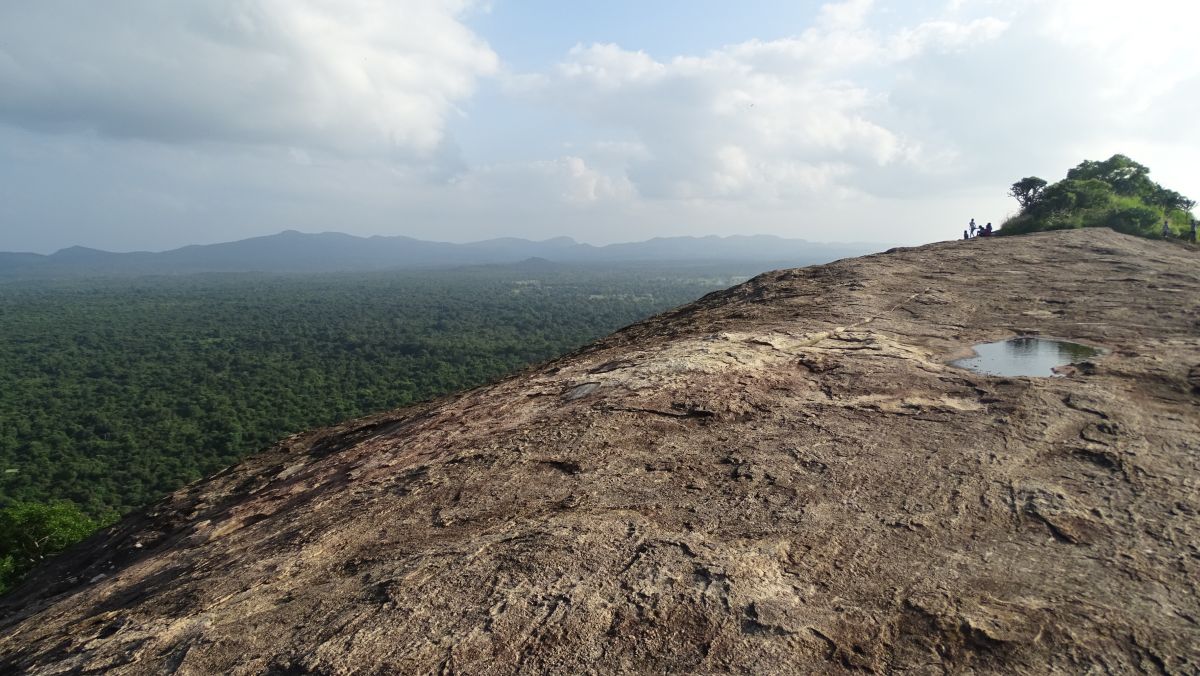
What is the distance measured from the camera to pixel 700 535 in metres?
4.57

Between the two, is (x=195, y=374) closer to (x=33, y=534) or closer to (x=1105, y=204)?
(x=33, y=534)

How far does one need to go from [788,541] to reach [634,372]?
3772mm

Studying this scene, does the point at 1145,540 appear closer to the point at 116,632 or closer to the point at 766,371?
the point at 766,371

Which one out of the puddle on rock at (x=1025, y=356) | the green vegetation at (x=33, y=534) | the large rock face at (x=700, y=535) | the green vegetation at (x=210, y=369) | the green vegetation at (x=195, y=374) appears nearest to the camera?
the large rock face at (x=700, y=535)

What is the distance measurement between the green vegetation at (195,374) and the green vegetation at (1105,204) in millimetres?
34825

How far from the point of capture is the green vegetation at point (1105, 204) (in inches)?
872

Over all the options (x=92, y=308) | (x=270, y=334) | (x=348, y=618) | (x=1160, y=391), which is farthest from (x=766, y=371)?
(x=92, y=308)

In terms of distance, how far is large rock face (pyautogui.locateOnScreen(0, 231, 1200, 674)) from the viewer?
3.57 meters

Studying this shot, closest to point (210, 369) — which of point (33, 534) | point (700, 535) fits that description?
point (33, 534)

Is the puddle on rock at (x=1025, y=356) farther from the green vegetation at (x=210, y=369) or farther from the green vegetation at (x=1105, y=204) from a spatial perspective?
the green vegetation at (x=210, y=369)

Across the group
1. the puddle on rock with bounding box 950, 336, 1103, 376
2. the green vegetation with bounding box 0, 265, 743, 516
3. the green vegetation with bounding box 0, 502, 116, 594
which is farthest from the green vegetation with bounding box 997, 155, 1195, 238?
the green vegetation with bounding box 0, 502, 116, 594

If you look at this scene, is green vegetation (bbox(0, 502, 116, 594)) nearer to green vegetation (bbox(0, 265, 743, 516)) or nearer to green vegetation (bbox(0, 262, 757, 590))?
green vegetation (bbox(0, 262, 757, 590))

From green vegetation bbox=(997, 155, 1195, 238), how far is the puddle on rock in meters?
16.8

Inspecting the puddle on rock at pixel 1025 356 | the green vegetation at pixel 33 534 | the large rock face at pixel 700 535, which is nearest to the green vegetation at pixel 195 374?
the green vegetation at pixel 33 534
